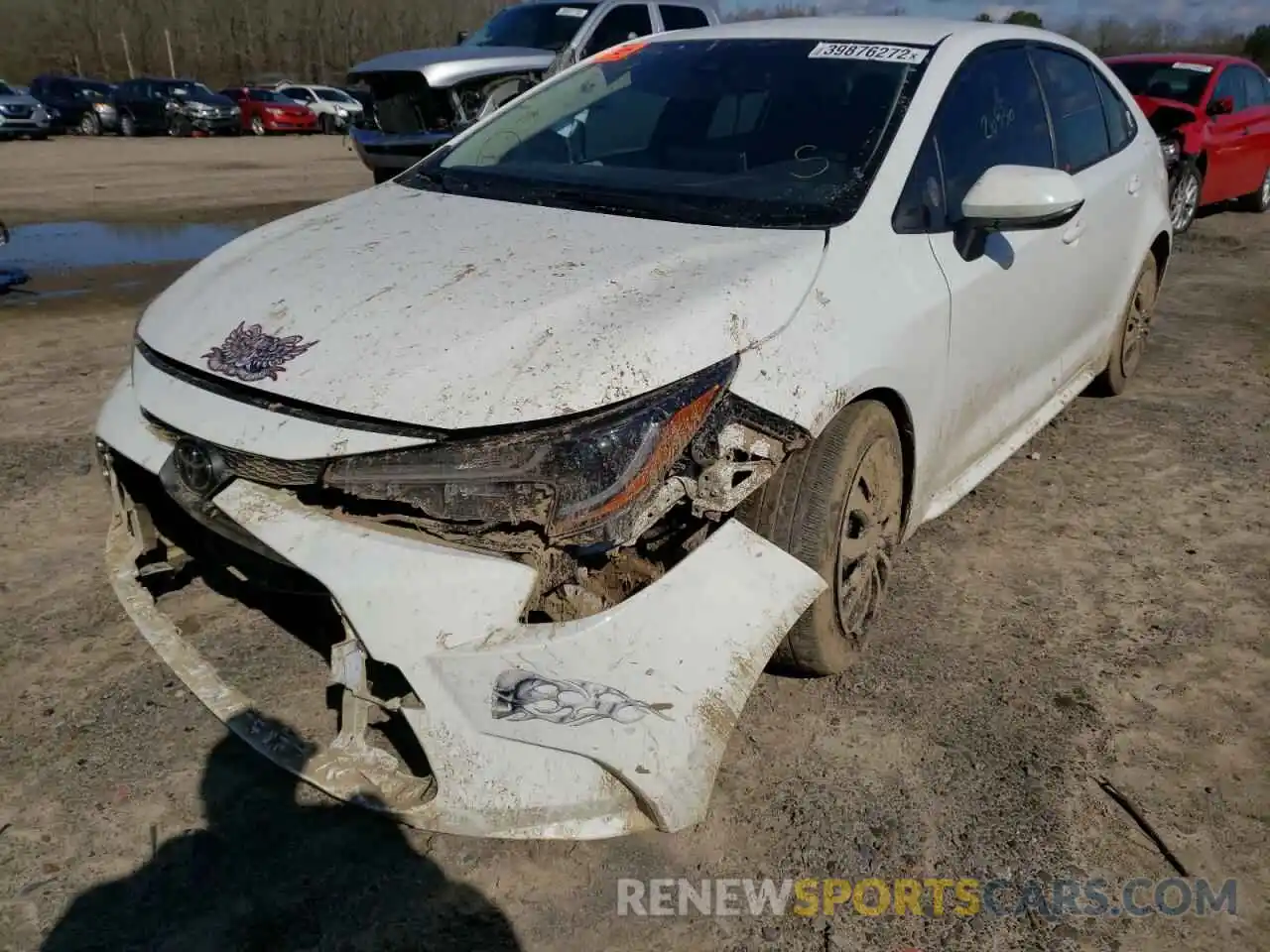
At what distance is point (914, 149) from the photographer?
279 centimetres

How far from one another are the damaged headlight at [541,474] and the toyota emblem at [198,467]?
0.30 meters

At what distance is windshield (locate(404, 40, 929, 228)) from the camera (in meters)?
2.72

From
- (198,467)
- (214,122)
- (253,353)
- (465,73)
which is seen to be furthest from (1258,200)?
(214,122)

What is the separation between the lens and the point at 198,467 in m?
2.15

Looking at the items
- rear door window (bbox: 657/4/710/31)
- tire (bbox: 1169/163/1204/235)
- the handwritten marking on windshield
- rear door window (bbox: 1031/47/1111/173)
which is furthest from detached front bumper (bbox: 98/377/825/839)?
tire (bbox: 1169/163/1204/235)

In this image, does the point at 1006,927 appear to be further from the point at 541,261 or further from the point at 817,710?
the point at 541,261

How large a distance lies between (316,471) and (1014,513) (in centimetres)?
274

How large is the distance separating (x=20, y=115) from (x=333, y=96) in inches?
445

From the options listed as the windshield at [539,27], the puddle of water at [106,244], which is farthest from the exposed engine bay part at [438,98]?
the puddle of water at [106,244]

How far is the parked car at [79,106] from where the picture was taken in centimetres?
2470

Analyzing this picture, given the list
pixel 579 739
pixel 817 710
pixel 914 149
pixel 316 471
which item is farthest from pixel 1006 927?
pixel 914 149

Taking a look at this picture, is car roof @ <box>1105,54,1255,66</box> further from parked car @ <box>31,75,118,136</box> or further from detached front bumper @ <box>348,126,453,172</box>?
parked car @ <box>31,75,118,136</box>

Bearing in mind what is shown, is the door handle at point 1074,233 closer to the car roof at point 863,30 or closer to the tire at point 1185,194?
the car roof at point 863,30

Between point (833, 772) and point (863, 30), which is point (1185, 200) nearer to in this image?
point (863, 30)
